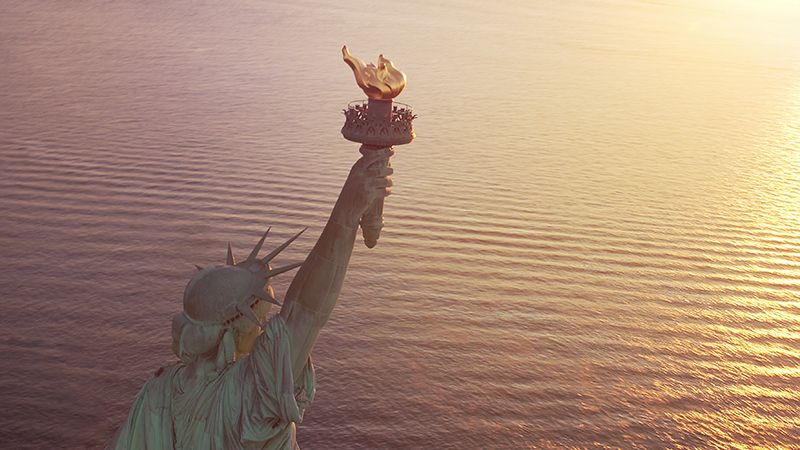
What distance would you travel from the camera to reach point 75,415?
6.25 m

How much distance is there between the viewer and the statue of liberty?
2.26 meters

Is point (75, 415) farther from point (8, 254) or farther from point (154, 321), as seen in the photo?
point (8, 254)

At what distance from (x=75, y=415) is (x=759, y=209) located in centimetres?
1043

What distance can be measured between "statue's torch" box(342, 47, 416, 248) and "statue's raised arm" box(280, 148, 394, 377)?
56mm

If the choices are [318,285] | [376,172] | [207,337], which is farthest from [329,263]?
[207,337]

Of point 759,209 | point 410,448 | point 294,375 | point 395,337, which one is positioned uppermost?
point 759,209

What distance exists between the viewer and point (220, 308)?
7.41 feet

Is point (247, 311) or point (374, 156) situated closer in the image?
point (247, 311)

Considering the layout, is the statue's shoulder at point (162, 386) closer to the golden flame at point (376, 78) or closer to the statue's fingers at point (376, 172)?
the statue's fingers at point (376, 172)

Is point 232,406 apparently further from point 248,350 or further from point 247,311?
point 247,311

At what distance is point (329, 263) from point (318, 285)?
0.26ft

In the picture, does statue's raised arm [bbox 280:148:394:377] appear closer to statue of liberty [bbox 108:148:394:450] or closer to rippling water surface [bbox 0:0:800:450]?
statue of liberty [bbox 108:148:394:450]

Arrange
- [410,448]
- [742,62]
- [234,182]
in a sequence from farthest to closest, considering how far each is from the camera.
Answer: [742,62] < [234,182] < [410,448]

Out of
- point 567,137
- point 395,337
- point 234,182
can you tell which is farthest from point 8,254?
point 567,137
